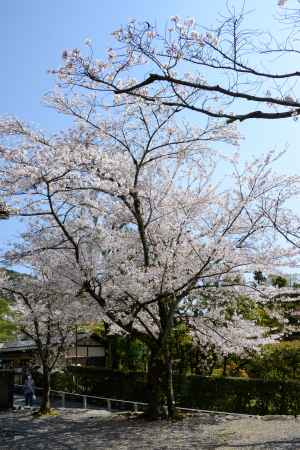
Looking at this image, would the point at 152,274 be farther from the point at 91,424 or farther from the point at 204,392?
the point at 204,392

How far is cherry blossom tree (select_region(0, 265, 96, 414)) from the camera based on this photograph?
13289mm

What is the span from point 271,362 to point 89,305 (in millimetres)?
6900

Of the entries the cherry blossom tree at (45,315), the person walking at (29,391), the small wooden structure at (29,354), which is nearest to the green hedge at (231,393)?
the cherry blossom tree at (45,315)

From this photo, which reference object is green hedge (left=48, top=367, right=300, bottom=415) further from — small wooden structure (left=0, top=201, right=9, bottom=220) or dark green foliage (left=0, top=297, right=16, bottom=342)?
dark green foliage (left=0, top=297, right=16, bottom=342)

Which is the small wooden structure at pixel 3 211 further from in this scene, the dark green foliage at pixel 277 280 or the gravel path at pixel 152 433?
the dark green foliage at pixel 277 280

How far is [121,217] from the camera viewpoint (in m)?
12.9

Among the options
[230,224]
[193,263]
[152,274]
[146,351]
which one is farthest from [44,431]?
[146,351]

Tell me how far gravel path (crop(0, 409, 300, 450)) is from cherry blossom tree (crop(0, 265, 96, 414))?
7.35ft

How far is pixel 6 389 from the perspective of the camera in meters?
16.5

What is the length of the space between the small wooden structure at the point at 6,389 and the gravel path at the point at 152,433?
2.89 m

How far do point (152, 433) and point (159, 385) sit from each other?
207 centimetres

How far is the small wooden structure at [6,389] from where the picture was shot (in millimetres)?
16109

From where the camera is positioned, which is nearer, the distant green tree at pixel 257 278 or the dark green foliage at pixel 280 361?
the distant green tree at pixel 257 278

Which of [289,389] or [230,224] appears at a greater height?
[230,224]
